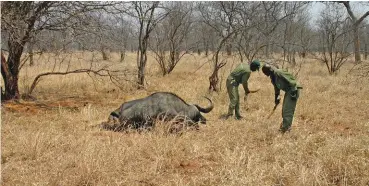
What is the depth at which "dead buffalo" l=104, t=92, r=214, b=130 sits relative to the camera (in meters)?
6.89

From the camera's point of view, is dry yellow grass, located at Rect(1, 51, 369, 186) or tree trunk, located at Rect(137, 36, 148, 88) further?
tree trunk, located at Rect(137, 36, 148, 88)

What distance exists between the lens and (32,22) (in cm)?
890

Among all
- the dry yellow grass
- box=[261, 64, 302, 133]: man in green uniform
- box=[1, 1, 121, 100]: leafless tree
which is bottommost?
the dry yellow grass

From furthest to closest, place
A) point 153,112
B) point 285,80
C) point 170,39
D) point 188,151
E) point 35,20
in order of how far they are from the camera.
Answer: point 170,39 < point 35,20 < point 153,112 < point 285,80 < point 188,151

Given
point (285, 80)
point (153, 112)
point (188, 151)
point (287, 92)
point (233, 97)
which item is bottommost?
point (188, 151)

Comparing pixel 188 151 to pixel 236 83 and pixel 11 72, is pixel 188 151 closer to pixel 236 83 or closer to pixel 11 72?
pixel 236 83

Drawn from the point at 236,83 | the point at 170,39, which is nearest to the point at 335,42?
the point at 170,39

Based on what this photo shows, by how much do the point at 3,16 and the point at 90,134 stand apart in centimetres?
288

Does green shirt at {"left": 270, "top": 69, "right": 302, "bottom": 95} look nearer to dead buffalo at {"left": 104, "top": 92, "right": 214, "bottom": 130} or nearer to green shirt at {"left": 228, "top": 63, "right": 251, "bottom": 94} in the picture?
green shirt at {"left": 228, "top": 63, "right": 251, "bottom": 94}

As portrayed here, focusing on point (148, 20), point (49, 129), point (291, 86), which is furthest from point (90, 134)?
point (148, 20)

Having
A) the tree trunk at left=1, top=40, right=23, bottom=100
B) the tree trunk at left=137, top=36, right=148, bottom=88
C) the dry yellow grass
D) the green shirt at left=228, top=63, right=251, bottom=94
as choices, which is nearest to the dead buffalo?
the dry yellow grass

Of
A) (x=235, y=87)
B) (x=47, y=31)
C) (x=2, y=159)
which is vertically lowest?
(x=2, y=159)

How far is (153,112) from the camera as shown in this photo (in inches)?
274

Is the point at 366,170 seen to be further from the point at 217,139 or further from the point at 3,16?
the point at 3,16
